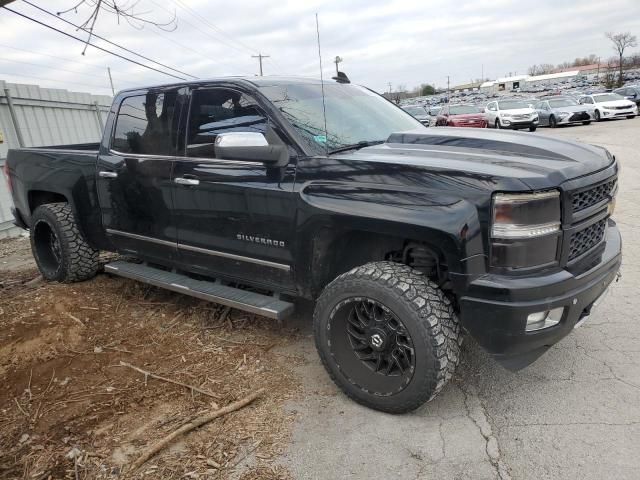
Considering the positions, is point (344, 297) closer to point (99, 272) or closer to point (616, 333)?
point (616, 333)

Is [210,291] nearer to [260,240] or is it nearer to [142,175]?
[260,240]

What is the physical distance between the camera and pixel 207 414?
2949mm

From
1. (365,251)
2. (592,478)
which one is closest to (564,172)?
(365,251)

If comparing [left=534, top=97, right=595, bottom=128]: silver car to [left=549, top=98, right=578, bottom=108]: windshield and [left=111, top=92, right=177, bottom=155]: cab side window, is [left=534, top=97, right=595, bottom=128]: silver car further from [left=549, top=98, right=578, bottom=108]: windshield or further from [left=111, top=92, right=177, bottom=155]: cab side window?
[left=111, top=92, right=177, bottom=155]: cab side window

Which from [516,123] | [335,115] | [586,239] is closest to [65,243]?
[335,115]

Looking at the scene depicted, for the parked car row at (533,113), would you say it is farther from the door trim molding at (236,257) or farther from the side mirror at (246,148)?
the side mirror at (246,148)

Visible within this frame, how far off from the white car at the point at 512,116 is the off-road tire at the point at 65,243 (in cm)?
2079

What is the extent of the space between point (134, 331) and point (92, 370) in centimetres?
65

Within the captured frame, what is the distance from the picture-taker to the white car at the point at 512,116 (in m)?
22.5

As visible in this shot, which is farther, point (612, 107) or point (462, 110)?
point (612, 107)

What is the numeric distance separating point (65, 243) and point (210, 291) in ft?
6.71

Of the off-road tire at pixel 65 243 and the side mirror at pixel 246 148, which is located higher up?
the side mirror at pixel 246 148

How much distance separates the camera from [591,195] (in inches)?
109

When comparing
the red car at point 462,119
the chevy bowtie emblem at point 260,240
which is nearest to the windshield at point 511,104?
the red car at point 462,119
